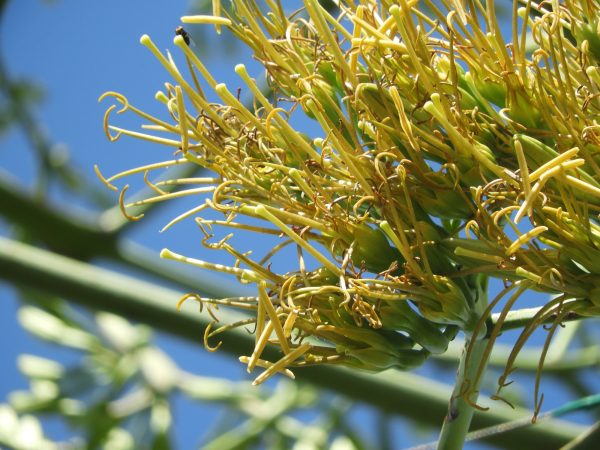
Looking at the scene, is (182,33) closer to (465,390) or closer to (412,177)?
(412,177)

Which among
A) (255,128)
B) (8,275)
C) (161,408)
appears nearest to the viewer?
(255,128)

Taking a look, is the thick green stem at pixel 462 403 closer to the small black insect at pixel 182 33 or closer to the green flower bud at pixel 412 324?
the green flower bud at pixel 412 324

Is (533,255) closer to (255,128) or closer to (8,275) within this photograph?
(255,128)

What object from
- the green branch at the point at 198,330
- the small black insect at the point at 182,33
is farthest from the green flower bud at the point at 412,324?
the green branch at the point at 198,330

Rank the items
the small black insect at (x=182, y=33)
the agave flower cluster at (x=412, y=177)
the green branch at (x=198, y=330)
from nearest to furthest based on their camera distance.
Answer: the agave flower cluster at (x=412, y=177) → the small black insect at (x=182, y=33) → the green branch at (x=198, y=330)

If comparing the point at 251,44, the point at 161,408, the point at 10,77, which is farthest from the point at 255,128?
the point at 161,408

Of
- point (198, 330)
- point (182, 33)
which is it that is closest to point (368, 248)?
point (182, 33)

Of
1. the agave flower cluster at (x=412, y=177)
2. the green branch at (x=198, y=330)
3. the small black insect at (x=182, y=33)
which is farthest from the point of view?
the green branch at (x=198, y=330)

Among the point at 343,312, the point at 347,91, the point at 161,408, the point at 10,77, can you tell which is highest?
the point at 10,77
